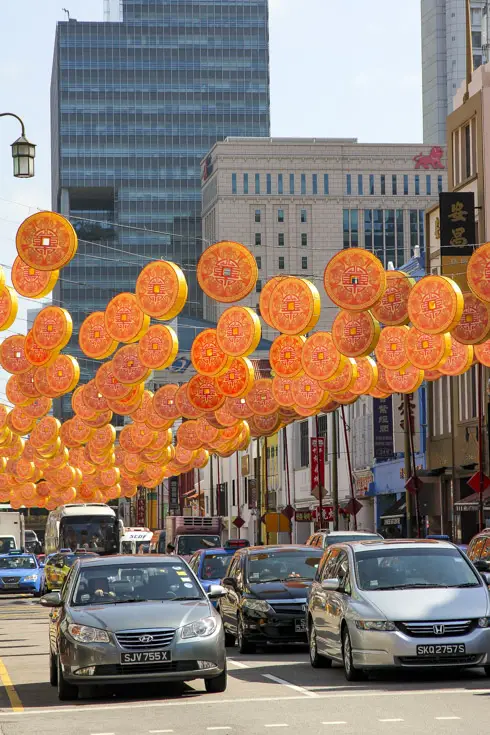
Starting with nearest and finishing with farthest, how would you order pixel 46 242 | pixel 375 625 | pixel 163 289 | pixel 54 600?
pixel 375 625 → pixel 54 600 → pixel 46 242 → pixel 163 289

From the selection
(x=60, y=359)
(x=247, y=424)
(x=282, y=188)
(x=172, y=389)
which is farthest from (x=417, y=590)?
(x=282, y=188)

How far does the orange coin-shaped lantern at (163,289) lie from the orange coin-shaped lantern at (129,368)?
8970 mm

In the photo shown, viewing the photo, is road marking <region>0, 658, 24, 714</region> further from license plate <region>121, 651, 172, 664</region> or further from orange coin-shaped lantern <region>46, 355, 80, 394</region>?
orange coin-shaped lantern <region>46, 355, 80, 394</region>

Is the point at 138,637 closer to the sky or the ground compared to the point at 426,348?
closer to the ground

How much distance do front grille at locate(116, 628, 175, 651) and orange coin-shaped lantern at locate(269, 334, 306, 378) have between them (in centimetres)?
1858

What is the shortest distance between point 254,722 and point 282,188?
18042 centimetres

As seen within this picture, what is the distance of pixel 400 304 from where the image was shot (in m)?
28.0

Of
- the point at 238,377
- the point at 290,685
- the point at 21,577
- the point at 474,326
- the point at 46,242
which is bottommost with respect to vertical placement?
the point at 21,577

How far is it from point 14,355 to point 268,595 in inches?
589

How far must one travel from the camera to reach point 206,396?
37750 mm

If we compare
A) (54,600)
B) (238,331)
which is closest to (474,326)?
(238,331)

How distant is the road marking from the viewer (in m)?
15.7

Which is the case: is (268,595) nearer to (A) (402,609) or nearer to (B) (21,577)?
(A) (402,609)

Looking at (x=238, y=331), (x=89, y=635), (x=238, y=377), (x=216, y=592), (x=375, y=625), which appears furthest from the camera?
(x=238, y=377)
